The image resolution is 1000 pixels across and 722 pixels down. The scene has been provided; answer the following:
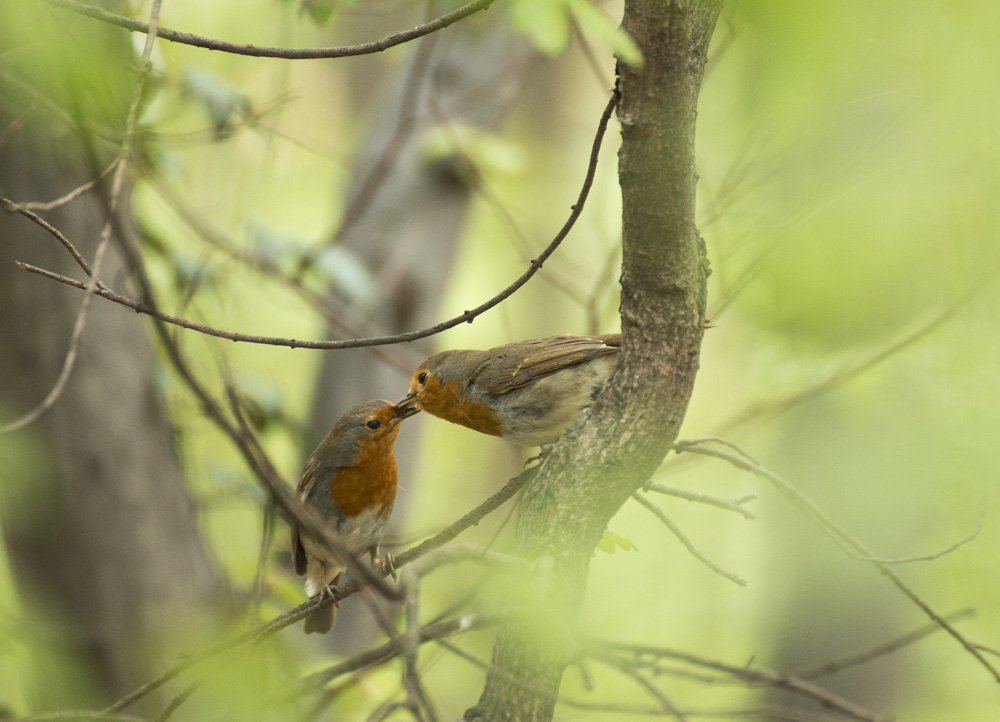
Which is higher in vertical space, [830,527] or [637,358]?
[637,358]

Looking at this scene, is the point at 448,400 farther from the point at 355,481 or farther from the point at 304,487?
the point at 304,487

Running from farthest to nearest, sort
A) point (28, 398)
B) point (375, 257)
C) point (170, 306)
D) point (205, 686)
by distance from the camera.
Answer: point (375, 257), point (170, 306), point (28, 398), point (205, 686)

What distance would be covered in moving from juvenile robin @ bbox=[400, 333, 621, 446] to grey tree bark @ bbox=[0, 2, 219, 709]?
1473 millimetres

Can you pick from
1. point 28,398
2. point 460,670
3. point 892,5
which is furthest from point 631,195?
point 460,670

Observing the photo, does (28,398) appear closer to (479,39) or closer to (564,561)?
(564,561)

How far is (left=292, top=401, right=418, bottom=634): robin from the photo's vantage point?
3.48 metres

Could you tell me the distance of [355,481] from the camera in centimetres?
348

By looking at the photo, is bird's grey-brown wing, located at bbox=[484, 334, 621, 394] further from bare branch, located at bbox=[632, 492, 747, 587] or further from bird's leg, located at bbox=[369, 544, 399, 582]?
bird's leg, located at bbox=[369, 544, 399, 582]

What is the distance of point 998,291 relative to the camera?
256 cm

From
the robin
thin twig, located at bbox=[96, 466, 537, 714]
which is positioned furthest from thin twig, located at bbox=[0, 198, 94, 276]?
the robin

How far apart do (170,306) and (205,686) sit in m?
3.76

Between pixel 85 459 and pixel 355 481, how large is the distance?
4.71ft

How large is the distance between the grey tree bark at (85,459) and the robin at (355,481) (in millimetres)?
973

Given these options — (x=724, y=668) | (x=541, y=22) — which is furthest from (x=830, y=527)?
(x=541, y=22)
